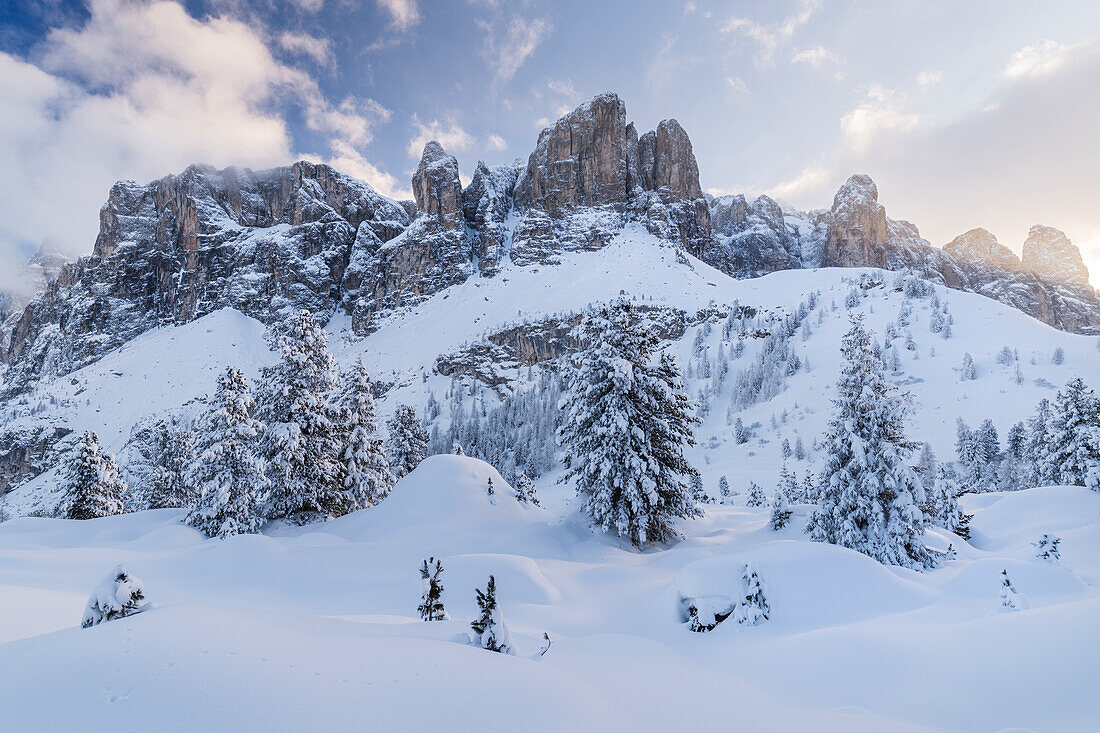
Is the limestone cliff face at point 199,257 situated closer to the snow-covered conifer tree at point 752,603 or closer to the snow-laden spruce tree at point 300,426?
the snow-laden spruce tree at point 300,426

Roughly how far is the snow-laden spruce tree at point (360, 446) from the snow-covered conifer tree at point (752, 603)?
20.0 m

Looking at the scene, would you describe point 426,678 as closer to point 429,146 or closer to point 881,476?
point 881,476

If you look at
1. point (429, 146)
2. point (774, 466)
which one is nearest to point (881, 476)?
point (774, 466)

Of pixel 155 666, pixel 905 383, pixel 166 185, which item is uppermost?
pixel 166 185

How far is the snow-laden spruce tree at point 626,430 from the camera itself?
15.9 metres

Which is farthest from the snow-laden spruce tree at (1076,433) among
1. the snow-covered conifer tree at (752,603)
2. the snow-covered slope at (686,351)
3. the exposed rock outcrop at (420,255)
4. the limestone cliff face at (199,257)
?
the limestone cliff face at (199,257)

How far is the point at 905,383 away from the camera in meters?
72.6

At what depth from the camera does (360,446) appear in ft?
80.5

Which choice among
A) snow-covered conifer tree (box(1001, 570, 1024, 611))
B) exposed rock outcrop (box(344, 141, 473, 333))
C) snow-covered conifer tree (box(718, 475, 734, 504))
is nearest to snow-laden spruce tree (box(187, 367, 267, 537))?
snow-covered conifer tree (box(1001, 570, 1024, 611))

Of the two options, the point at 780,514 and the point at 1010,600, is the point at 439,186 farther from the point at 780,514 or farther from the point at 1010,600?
the point at 1010,600

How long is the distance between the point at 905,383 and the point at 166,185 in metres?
248

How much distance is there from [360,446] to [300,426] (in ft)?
14.5

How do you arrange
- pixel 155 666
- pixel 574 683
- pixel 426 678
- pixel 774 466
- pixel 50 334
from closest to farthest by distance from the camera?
1. pixel 155 666
2. pixel 426 678
3. pixel 574 683
4. pixel 774 466
5. pixel 50 334

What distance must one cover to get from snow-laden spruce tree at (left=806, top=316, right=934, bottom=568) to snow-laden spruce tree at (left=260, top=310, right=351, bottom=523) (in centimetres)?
2079
